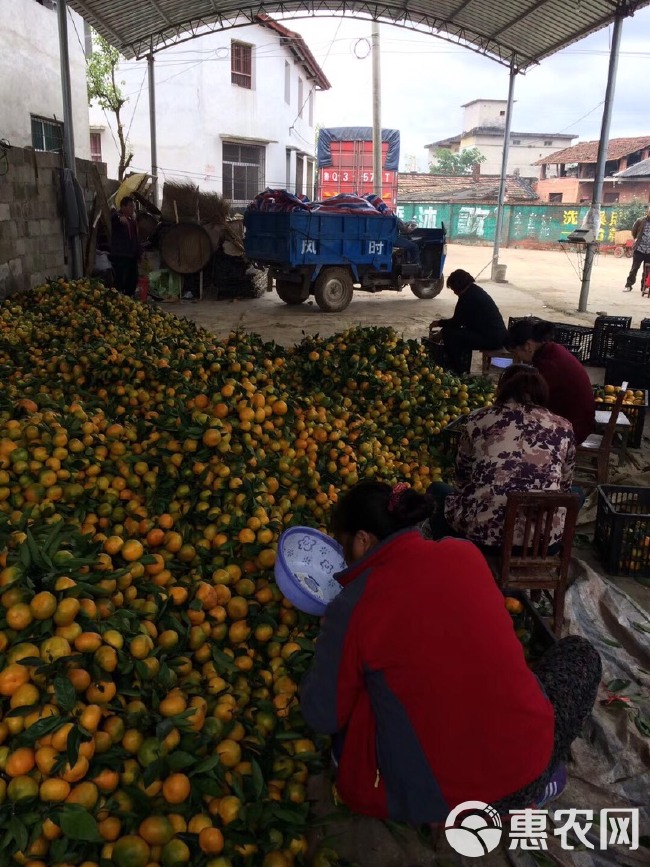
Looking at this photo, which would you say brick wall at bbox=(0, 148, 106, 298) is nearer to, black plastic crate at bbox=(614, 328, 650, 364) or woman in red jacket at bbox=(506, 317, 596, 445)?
woman in red jacket at bbox=(506, 317, 596, 445)

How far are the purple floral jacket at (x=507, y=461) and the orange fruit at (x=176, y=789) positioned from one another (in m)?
1.96

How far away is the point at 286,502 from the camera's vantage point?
11.4 ft

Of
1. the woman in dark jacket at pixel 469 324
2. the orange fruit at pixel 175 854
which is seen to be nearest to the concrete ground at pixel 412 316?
the orange fruit at pixel 175 854

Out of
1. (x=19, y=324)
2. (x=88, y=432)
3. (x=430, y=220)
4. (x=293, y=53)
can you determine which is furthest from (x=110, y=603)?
(x=430, y=220)

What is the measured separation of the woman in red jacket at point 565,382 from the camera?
471 cm

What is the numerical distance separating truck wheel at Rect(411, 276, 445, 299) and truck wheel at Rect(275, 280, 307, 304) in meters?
3.40

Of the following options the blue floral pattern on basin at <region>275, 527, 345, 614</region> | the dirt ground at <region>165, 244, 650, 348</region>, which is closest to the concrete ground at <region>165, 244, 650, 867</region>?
the dirt ground at <region>165, 244, 650, 348</region>

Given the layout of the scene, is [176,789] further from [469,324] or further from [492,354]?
[492,354]

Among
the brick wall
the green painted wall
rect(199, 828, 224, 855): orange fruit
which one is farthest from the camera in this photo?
the green painted wall

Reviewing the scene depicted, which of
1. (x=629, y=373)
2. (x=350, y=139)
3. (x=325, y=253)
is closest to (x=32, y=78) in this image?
(x=325, y=253)

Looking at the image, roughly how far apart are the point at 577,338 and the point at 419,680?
8.46 m

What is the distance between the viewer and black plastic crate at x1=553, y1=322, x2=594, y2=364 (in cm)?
926

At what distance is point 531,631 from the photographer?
9.41 feet

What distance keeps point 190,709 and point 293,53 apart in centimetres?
3336
